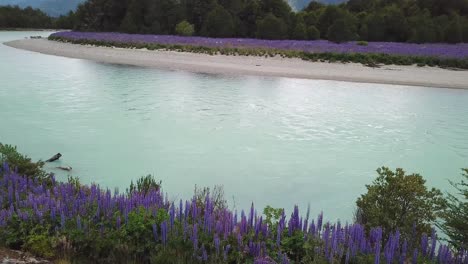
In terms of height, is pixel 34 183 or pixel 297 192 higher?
pixel 34 183

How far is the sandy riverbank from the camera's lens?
29.2 metres

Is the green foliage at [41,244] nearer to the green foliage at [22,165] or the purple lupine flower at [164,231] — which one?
the purple lupine flower at [164,231]

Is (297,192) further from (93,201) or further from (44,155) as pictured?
(44,155)

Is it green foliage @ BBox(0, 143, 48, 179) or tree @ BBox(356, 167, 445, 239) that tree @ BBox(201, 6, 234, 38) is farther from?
tree @ BBox(356, 167, 445, 239)

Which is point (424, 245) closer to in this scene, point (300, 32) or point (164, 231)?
point (164, 231)

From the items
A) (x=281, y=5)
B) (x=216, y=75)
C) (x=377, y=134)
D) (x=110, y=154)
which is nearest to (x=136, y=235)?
(x=110, y=154)

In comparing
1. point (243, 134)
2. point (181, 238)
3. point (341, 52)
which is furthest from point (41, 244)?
point (341, 52)

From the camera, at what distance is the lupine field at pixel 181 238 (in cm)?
450

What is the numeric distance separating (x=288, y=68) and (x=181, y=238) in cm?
2910

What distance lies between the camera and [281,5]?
2911 inches

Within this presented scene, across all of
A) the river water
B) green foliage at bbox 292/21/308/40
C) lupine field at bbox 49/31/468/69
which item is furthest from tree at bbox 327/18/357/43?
the river water

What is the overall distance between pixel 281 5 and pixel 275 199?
68102 millimetres

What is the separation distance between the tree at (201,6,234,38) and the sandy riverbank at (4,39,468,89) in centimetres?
2230

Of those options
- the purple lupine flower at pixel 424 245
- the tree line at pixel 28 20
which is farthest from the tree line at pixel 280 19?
the purple lupine flower at pixel 424 245
